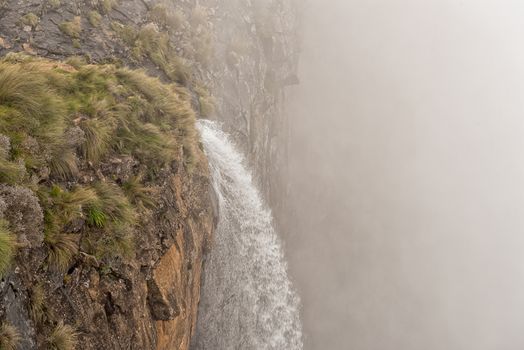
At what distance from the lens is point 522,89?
56.4 m

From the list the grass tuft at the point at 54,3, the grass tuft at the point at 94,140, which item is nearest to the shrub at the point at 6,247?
the grass tuft at the point at 94,140

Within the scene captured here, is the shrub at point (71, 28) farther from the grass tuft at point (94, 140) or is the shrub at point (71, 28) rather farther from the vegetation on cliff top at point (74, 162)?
the grass tuft at point (94, 140)

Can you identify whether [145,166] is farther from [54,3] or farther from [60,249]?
[54,3]

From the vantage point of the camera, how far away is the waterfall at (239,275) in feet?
35.8

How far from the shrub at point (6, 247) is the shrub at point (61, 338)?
3.29 ft

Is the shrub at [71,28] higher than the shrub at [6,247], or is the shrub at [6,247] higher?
the shrub at [71,28]

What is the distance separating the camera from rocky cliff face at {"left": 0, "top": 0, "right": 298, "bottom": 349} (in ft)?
16.8

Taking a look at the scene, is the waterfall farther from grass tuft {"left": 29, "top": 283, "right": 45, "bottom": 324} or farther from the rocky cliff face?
grass tuft {"left": 29, "top": 283, "right": 45, "bottom": 324}

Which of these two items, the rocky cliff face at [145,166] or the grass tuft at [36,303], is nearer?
the grass tuft at [36,303]

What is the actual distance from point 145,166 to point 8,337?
3720 mm

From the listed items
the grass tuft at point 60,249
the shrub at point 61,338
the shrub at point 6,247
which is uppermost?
the shrub at point 6,247

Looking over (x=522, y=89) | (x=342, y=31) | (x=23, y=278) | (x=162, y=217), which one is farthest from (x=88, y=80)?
(x=522, y=89)

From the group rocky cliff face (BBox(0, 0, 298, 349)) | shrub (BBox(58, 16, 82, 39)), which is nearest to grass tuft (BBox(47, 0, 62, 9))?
rocky cliff face (BBox(0, 0, 298, 349))

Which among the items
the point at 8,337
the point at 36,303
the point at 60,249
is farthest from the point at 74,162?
the point at 8,337
